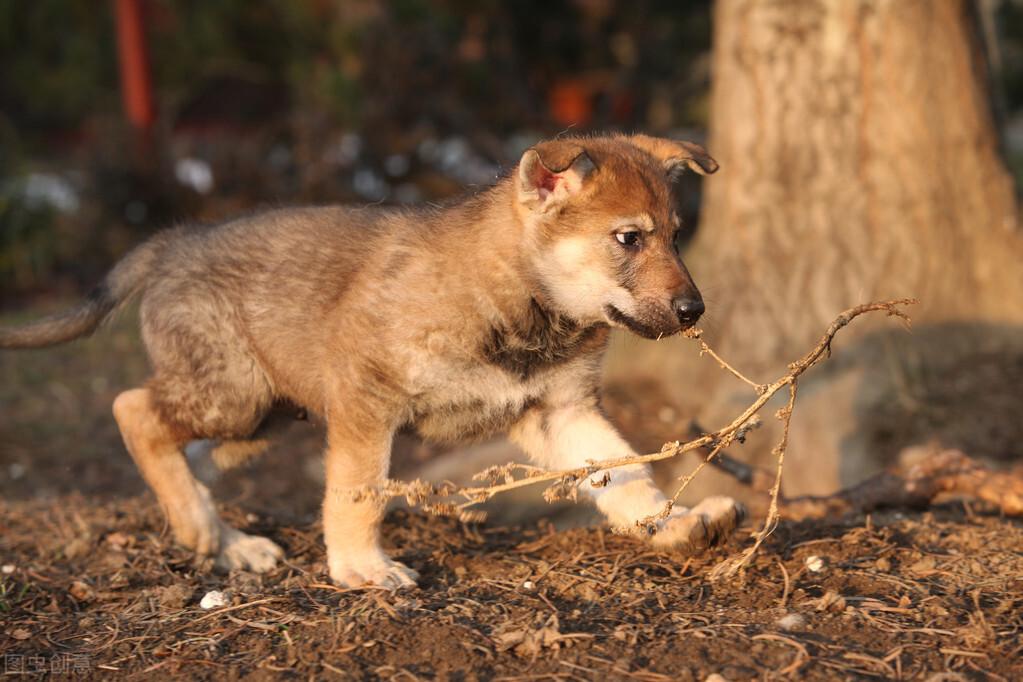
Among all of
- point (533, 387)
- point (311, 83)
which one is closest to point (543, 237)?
point (533, 387)

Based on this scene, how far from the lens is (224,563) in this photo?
434 cm

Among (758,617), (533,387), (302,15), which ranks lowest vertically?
(758,617)

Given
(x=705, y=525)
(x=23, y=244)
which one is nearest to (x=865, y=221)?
(x=705, y=525)

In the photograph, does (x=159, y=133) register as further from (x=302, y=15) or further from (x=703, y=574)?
(x=703, y=574)

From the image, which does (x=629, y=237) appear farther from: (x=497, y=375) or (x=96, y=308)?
(x=96, y=308)

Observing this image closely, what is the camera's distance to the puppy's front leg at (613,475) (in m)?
3.81

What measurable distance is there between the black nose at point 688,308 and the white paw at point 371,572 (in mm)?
1265

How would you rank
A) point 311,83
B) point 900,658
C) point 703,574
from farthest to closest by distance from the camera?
point 311,83
point 703,574
point 900,658

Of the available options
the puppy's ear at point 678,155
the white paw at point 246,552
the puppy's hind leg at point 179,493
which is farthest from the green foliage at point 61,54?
the puppy's ear at point 678,155

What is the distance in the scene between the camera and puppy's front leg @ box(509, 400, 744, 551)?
3.81m

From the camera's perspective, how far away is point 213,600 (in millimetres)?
3812

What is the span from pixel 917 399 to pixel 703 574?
2917 millimetres

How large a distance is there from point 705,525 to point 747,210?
3.18 meters

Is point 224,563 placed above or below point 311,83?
below
